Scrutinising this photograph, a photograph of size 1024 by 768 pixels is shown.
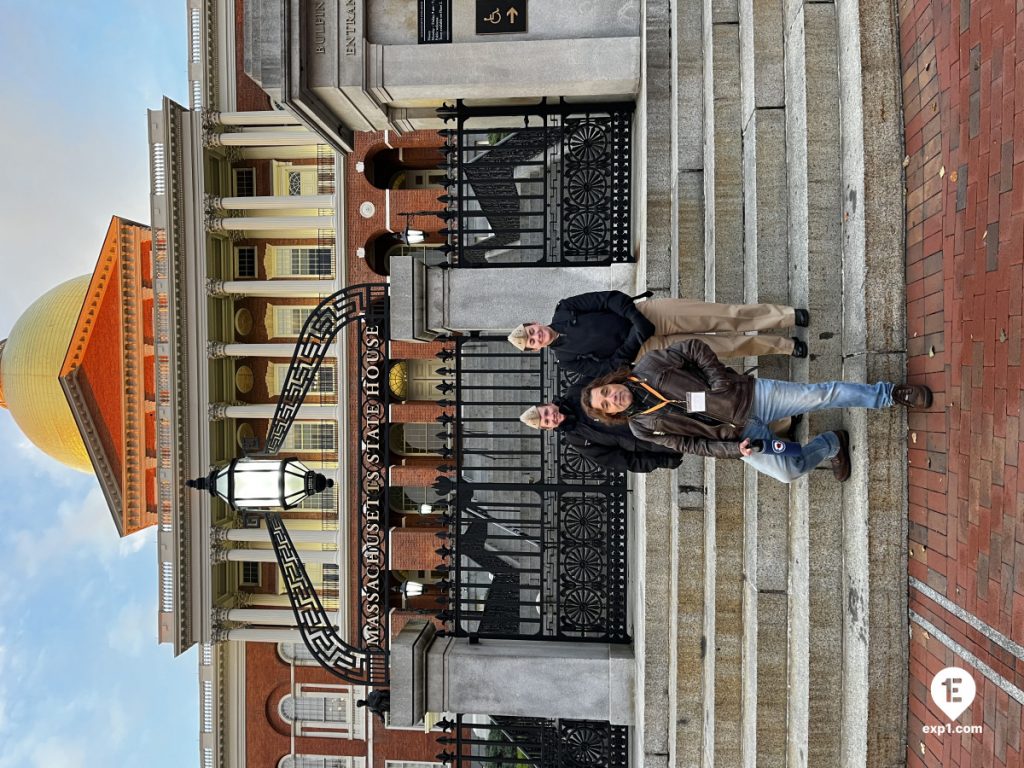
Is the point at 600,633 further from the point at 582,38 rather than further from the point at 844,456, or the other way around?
the point at 582,38

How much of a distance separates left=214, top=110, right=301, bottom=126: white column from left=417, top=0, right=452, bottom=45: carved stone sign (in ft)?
33.3

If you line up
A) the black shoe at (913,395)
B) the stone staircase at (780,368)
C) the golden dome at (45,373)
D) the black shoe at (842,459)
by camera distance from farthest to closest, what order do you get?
the golden dome at (45,373)
the black shoe at (842,459)
the stone staircase at (780,368)
the black shoe at (913,395)

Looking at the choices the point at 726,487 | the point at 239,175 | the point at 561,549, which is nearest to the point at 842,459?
the point at 726,487

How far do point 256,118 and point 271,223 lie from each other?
2611mm

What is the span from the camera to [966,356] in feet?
14.0

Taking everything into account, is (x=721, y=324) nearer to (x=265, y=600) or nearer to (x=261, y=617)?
(x=261, y=617)

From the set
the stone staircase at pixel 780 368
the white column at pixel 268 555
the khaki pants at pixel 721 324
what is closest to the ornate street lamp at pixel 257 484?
the stone staircase at pixel 780 368

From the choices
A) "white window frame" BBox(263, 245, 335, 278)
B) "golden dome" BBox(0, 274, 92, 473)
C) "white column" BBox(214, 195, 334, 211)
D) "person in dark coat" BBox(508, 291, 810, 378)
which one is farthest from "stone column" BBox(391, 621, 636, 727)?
"golden dome" BBox(0, 274, 92, 473)

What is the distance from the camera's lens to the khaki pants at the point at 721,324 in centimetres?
586

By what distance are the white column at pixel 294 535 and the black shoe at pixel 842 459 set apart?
15752mm

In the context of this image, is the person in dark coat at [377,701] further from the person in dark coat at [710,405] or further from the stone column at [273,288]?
the stone column at [273,288]

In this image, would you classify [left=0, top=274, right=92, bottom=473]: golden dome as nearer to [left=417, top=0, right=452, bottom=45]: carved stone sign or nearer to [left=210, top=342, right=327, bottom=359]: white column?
[left=210, top=342, right=327, bottom=359]: white column

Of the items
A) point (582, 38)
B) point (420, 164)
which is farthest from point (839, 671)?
point (420, 164)

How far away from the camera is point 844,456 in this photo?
520cm
